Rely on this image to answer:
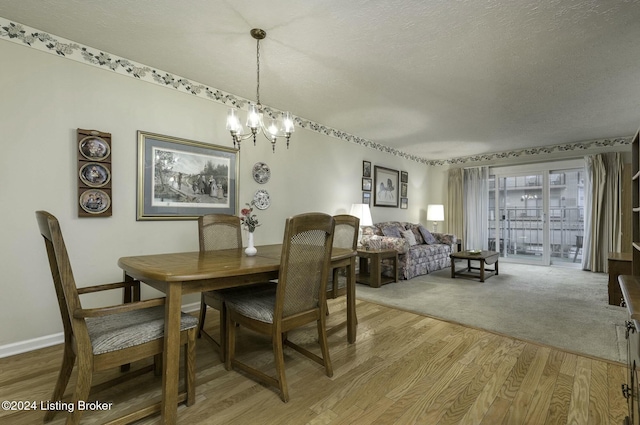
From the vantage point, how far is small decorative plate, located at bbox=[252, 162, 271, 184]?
3564 millimetres

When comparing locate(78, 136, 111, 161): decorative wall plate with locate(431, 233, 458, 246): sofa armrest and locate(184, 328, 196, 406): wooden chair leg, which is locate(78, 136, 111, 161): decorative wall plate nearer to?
locate(184, 328, 196, 406): wooden chair leg

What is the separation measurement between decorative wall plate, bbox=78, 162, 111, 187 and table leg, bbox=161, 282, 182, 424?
1.70 metres

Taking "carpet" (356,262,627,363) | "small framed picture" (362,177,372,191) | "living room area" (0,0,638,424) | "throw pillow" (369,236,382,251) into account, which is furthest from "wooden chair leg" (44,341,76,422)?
"small framed picture" (362,177,372,191)

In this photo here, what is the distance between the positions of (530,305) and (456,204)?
379cm

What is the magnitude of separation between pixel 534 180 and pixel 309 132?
4797 mm

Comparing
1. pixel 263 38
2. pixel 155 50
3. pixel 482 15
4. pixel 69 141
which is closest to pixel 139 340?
pixel 69 141

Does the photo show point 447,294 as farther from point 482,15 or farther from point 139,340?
point 139,340

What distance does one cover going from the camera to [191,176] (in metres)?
3.03

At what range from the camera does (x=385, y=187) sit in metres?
5.78

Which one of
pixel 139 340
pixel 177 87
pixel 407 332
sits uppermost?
pixel 177 87

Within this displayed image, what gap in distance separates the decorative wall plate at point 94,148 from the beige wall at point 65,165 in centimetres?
7

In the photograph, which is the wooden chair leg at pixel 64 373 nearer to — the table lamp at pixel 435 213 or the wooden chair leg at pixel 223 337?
the wooden chair leg at pixel 223 337

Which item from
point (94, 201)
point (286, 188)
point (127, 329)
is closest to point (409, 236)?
point (286, 188)

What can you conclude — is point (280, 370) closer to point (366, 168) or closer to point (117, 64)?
point (117, 64)
